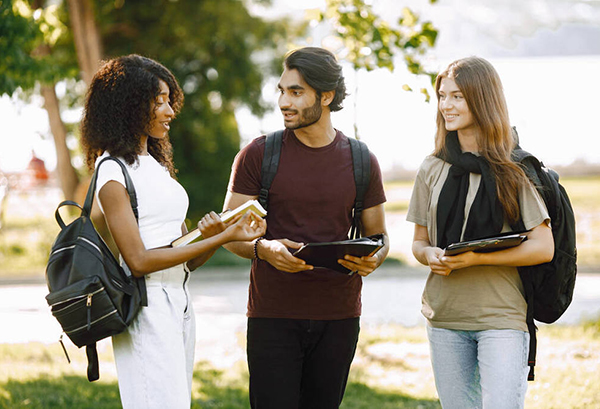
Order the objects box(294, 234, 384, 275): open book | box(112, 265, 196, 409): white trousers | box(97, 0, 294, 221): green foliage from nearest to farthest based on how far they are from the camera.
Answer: box(112, 265, 196, 409): white trousers, box(294, 234, 384, 275): open book, box(97, 0, 294, 221): green foliage

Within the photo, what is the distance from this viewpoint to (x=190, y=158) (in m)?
17.8

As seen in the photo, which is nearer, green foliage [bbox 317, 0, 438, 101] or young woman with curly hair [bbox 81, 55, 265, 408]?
young woman with curly hair [bbox 81, 55, 265, 408]

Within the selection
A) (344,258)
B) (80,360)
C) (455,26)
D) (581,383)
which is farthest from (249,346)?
(455,26)

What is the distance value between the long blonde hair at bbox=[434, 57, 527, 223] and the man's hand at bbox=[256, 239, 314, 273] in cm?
96

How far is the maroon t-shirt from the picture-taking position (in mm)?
3658

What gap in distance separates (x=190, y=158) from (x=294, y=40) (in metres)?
3.88

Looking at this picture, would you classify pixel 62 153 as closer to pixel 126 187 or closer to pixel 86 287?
pixel 126 187

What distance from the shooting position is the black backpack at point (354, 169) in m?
3.67

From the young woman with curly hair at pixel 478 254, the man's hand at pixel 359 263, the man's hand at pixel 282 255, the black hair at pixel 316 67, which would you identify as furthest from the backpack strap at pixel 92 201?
the young woman with curly hair at pixel 478 254

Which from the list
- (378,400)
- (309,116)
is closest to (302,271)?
(309,116)

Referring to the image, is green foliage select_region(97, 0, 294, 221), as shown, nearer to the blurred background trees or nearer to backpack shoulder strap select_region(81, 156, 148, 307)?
the blurred background trees

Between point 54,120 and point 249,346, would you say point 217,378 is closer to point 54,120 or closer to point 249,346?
point 249,346

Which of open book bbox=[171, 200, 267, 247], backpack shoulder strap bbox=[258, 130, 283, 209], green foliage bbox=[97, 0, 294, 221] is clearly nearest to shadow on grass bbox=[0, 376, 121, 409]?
backpack shoulder strap bbox=[258, 130, 283, 209]

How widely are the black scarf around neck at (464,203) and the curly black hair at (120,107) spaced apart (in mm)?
1403
